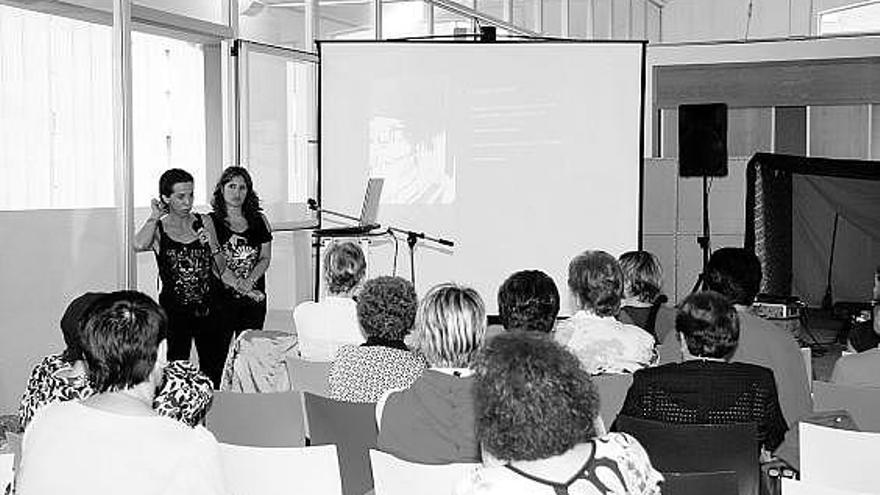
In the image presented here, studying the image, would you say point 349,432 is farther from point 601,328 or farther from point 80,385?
point 601,328

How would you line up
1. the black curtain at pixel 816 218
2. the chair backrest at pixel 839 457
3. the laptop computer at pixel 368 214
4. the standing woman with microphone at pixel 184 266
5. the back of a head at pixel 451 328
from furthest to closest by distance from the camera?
the black curtain at pixel 816 218 → the laptop computer at pixel 368 214 → the standing woman with microphone at pixel 184 266 → the back of a head at pixel 451 328 → the chair backrest at pixel 839 457

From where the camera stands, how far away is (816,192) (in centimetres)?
1109

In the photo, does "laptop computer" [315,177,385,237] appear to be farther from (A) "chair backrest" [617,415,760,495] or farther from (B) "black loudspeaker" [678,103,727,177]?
(A) "chair backrest" [617,415,760,495]

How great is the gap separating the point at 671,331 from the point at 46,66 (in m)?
3.44

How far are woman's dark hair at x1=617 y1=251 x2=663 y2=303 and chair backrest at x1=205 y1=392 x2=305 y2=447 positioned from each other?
2.36 meters

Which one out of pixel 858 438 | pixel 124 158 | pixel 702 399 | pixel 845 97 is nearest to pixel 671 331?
pixel 702 399

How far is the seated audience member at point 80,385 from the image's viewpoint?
9.12 ft

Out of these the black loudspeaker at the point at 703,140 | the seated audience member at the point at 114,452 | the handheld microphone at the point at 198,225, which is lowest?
the seated audience member at the point at 114,452

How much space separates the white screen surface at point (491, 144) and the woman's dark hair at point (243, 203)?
1501mm

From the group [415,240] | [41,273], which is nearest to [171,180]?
[41,273]

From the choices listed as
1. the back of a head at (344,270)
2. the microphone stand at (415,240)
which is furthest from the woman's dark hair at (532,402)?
the microphone stand at (415,240)

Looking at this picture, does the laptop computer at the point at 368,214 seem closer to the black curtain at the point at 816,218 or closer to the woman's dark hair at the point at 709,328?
the woman's dark hair at the point at 709,328

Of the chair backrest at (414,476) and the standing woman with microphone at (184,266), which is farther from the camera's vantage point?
the standing woman with microphone at (184,266)

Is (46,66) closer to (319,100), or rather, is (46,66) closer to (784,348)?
(319,100)
